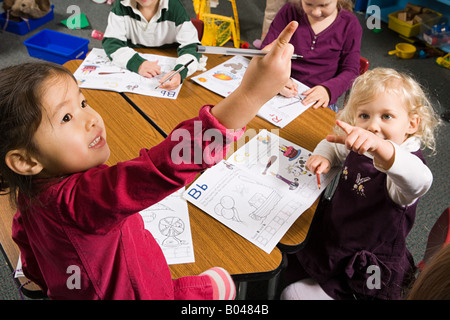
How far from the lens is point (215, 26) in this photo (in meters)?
2.60

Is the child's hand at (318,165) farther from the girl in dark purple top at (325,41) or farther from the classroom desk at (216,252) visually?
the girl in dark purple top at (325,41)

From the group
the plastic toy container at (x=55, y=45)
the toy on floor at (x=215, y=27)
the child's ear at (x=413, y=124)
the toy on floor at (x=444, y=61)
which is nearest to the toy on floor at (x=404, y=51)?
the toy on floor at (x=444, y=61)

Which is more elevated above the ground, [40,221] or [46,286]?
[40,221]

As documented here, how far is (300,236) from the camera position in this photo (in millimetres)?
888

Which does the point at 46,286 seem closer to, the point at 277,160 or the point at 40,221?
the point at 40,221

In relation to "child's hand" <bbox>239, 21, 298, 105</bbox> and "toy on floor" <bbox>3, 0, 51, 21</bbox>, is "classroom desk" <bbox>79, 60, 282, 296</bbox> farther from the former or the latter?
"toy on floor" <bbox>3, 0, 51, 21</bbox>

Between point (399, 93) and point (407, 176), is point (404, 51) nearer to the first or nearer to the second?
point (399, 93)

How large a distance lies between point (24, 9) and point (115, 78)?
2.11 meters

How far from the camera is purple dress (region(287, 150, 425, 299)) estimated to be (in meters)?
0.97

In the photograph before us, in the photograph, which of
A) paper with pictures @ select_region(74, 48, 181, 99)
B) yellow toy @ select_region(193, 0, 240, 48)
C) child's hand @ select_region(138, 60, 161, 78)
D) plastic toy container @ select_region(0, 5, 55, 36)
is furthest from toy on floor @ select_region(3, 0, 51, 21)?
child's hand @ select_region(138, 60, 161, 78)

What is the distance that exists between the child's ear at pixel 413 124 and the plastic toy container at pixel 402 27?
2480 millimetres

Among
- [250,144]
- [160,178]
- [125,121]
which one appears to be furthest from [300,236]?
[125,121]

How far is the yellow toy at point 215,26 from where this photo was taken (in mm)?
2586

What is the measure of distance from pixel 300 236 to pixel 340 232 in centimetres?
21
